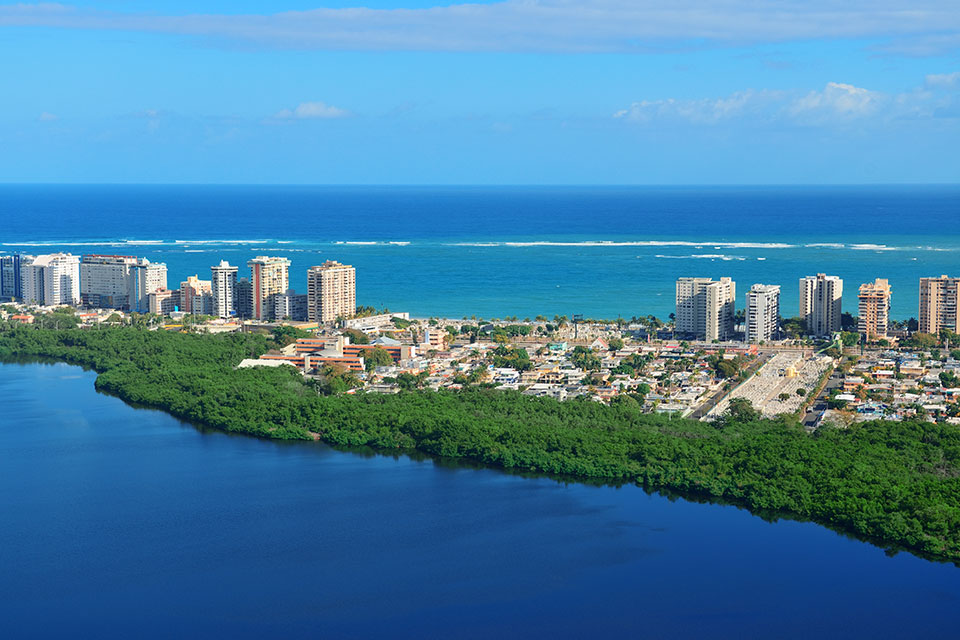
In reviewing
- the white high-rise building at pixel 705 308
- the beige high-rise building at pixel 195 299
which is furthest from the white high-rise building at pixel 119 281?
the white high-rise building at pixel 705 308

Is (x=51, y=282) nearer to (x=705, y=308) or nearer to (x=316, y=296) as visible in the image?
(x=316, y=296)

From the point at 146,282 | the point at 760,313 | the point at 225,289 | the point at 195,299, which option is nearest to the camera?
the point at 760,313

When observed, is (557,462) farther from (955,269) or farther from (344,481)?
(955,269)

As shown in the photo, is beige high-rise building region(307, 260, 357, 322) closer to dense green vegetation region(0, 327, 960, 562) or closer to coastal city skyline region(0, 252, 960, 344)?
coastal city skyline region(0, 252, 960, 344)

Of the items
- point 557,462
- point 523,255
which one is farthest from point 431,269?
point 557,462

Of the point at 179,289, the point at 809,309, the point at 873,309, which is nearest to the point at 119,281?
the point at 179,289

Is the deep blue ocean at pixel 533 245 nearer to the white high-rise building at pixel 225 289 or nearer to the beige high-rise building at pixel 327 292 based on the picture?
the beige high-rise building at pixel 327 292
